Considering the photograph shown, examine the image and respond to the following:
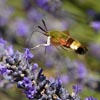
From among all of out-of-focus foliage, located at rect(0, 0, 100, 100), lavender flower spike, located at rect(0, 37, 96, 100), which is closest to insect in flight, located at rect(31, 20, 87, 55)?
lavender flower spike, located at rect(0, 37, 96, 100)

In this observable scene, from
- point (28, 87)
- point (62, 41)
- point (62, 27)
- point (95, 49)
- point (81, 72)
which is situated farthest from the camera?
point (62, 27)

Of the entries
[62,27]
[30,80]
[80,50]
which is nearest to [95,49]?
[62,27]

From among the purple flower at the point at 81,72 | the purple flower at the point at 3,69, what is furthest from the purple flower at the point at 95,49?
the purple flower at the point at 3,69

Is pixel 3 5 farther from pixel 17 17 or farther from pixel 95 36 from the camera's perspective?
pixel 95 36

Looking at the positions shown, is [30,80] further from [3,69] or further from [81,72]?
[81,72]

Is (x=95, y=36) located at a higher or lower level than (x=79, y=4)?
lower

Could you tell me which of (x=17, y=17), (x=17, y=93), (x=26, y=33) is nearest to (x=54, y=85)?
(x=17, y=93)

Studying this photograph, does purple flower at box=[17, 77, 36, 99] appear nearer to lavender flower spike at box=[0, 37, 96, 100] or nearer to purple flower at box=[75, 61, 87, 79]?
lavender flower spike at box=[0, 37, 96, 100]

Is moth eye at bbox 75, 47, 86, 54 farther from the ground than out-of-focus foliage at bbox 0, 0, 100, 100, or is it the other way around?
Result: out-of-focus foliage at bbox 0, 0, 100, 100
